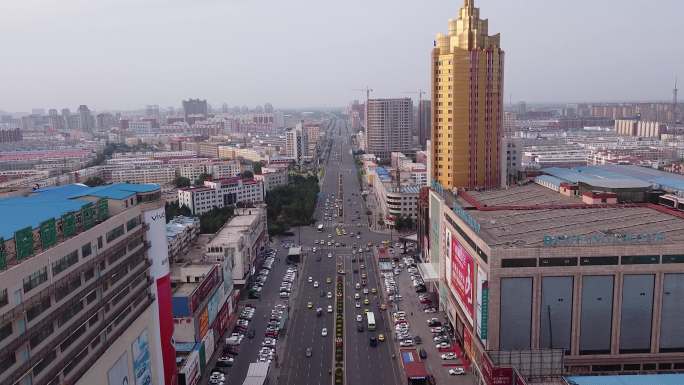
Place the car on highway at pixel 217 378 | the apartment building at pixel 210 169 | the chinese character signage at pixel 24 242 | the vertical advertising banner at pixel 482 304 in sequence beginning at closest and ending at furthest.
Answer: the chinese character signage at pixel 24 242, the vertical advertising banner at pixel 482 304, the car on highway at pixel 217 378, the apartment building at pixel 210 169

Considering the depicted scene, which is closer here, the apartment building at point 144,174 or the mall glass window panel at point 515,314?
the mall glass window panel at point 515,314

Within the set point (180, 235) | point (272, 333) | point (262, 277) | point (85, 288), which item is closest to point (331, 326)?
point (272, 333)

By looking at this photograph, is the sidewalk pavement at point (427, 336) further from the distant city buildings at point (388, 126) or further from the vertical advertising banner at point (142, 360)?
the distant city buildings at point (388, 126)

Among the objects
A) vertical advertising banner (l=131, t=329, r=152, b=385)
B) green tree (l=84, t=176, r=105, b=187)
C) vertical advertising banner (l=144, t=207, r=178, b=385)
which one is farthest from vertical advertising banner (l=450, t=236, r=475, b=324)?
green tree (l=84, t=176, r=105, b=187)

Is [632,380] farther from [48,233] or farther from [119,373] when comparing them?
[48,233]

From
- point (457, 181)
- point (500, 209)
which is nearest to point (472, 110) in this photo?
point (457, 181)

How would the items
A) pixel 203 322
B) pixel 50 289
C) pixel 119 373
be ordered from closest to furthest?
pixel 50 289 → pixel 119 373 → pixel 203 322

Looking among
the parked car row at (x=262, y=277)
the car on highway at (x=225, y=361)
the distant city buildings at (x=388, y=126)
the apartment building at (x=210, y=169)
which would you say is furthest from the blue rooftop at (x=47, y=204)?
the distant city buildings at (x=388, y=126)
